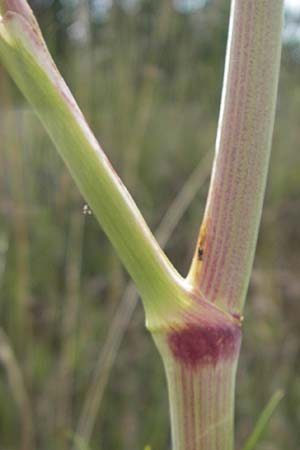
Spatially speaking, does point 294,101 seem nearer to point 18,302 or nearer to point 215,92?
point 215,92

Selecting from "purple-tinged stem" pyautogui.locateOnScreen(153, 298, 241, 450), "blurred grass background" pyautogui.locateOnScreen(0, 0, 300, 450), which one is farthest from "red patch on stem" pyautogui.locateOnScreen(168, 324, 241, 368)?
"blurred grass background" pyautogui.locateOnScreen(0, 0, 300, 450)

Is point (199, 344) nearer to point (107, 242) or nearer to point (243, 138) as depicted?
point (243, 138)

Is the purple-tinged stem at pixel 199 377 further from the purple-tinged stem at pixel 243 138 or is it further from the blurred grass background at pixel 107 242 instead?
the blurred grass background at pixel 107 242

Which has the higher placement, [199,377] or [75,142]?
[75,142]

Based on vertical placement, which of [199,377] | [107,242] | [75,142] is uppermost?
[75,142]

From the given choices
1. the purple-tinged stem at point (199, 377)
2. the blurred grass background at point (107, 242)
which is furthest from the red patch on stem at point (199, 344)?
the blurred grass background at point (107, 242)

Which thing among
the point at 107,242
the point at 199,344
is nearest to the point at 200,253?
the point at 199,344

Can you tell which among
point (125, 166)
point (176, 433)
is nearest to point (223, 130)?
point (176, 433)

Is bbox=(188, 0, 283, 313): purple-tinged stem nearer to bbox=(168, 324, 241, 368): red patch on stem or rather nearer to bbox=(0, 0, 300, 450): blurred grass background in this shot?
bbox=(168, 324, 241, 368): red patch on stem
